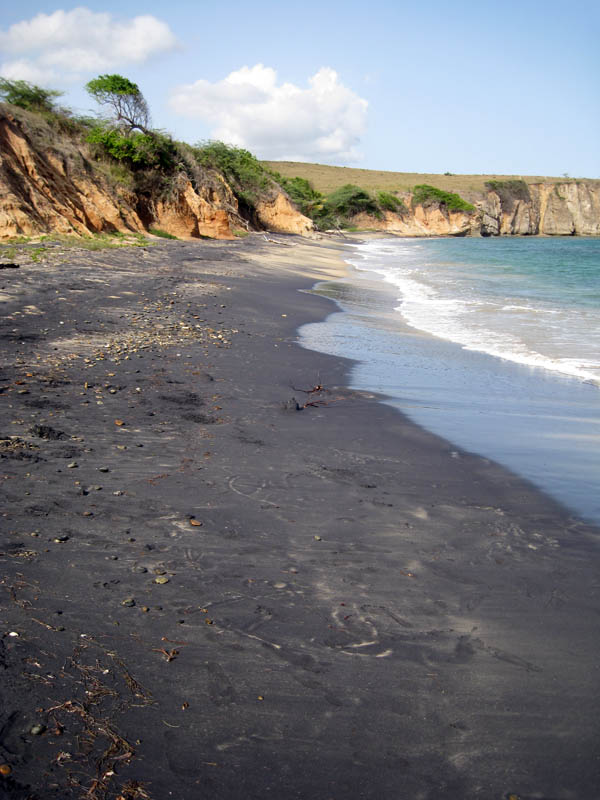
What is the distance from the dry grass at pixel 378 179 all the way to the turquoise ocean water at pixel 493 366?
223 ft

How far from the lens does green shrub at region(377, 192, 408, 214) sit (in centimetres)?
7031

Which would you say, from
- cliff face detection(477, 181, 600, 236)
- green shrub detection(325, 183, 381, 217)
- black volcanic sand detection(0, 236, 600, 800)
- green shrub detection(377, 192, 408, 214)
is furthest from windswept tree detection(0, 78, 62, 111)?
cliff face detection(477, 181, 600, 236)

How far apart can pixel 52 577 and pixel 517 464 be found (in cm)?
342

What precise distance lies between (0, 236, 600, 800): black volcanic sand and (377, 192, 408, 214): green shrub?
70123 mm

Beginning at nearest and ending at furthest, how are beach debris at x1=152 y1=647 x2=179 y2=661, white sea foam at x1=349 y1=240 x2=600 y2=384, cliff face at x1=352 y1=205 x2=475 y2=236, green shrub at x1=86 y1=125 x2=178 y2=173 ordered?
1. beach debris at x1=152 y1=647 x2=179 y2=661
2. white sea foam at x1=349 y1=240 x2=600 y2=384
3. green shrub at x1=86 y1=125 x2=178 y2=173
4. cliff face at x1=352 y1=205 x2=475 y2=236

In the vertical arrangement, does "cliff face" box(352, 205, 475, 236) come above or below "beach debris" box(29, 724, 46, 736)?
above

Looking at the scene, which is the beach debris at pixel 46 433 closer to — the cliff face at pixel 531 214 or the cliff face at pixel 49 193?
the cliff face at pixel 49 193

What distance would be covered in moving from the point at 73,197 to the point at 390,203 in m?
57.3

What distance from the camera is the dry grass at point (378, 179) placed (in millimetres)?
83688

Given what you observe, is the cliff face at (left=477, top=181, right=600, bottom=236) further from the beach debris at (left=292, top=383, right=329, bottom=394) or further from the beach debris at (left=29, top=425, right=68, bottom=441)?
the beach debris at (left=29, top=425, right=68, bottom=441)

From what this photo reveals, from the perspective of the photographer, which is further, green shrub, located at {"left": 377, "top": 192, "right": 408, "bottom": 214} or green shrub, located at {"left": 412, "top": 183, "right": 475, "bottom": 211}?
green shrub, located at {"left": 412, "top": 183, "right": 475, "bottom": 211}

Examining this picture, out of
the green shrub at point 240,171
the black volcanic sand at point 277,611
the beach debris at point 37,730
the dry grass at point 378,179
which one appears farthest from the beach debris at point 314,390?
the dry grass at point 378,179

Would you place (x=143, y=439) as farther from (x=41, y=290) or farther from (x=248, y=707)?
(x=41, y=290)

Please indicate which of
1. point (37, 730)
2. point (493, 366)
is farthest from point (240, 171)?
point (37, 730)
